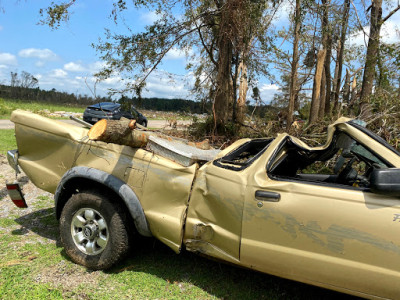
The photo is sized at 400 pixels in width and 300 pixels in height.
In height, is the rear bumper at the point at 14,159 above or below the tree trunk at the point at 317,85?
below

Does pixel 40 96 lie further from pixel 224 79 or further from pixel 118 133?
pixel 118 133

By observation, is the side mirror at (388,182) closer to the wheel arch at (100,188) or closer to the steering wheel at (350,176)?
the steering wheel at (350,176)

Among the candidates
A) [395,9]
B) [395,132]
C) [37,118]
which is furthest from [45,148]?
[395,9]

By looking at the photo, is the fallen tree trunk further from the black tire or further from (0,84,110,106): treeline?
(0,84,110,106): treeline

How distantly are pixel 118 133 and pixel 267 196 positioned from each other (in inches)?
55.0

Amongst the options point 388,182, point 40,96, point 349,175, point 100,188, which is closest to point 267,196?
point 388,182

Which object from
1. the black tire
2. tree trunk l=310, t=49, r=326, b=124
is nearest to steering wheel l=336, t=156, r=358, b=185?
the black tire

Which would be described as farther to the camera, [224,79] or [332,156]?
[224,79]

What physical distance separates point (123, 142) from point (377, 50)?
27.6 ft

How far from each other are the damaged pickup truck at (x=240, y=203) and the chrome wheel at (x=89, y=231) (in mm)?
11

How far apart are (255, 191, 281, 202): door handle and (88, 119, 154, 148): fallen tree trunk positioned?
1213 mm

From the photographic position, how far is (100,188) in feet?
10.6

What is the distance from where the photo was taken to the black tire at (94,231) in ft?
9.95

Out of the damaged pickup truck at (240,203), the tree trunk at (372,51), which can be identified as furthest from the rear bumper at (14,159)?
the tree trunk at (372,51)
